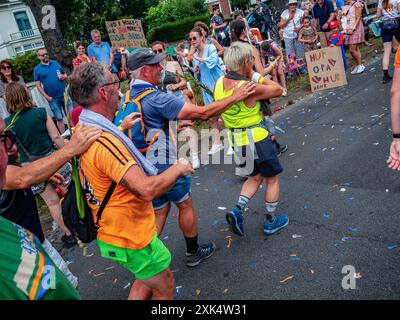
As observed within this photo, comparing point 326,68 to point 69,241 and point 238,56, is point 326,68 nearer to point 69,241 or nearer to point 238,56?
point 238,56

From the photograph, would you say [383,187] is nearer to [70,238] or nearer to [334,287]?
[334,287]

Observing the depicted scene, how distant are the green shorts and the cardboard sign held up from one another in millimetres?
7698

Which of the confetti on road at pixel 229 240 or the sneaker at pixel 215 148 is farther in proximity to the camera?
the sneaker at pixel 215 148

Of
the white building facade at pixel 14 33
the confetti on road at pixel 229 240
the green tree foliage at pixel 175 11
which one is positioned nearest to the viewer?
the confetti on road at pixel 229 240

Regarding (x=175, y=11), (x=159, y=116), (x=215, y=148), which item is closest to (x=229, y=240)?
(x=159, y=116)

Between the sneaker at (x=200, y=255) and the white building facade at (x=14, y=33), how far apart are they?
54498 mm

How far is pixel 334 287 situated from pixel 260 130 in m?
1.60

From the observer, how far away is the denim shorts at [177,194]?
3.23 m

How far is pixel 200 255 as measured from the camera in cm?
362

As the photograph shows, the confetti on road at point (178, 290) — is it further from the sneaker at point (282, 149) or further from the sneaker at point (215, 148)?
the sneaker at point (215, 148)

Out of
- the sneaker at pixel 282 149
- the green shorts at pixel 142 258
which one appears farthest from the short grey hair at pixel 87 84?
the sneaker at pixel 282 149

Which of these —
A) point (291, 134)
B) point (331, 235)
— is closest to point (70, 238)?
point (331, 235)

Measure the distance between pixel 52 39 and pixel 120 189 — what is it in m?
10.1

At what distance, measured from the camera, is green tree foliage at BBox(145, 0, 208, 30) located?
32812 millimetres
